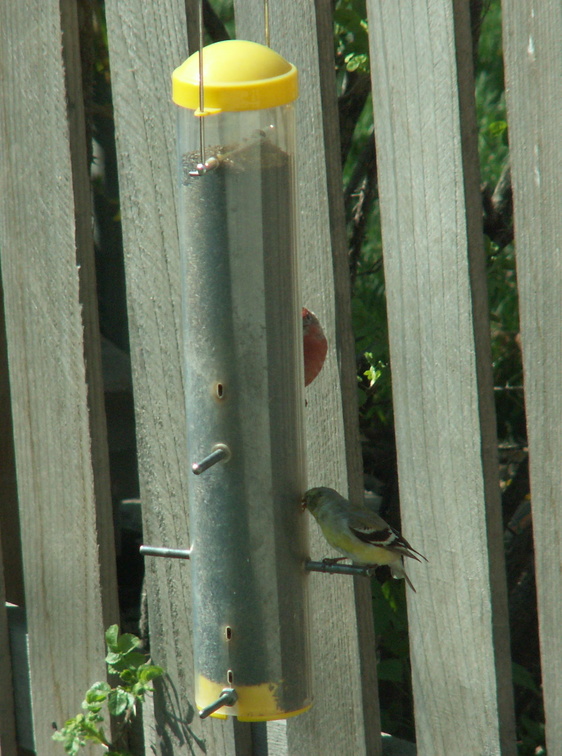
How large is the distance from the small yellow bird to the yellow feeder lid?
0.78 meters

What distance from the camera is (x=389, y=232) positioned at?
1.96 meters

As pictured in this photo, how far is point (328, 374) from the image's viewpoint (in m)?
2.12

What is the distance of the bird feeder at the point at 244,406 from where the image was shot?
1880 mm

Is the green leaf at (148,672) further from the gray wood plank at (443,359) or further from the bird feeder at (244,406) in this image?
the gray wood plank at (443,359)

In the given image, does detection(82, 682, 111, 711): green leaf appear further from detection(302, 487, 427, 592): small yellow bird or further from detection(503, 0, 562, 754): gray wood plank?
detection(503, 0, 562, 754): gray wood plank

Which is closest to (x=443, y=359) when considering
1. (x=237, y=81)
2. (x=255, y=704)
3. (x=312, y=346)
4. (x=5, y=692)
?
(x=312, y=346)

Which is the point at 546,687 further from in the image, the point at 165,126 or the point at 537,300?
the point at 165,126

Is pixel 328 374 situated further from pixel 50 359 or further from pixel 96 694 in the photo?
pixel 96 694

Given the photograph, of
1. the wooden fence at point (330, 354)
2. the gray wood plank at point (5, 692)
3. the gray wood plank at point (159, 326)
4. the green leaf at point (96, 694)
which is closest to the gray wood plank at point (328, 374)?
the wooden fence at point (330, 354)

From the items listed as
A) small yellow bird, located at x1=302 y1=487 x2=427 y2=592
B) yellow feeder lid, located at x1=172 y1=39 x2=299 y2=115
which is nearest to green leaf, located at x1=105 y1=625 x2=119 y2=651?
small yellow bird, located at x1=302 y1=487 x2=427 y2=592

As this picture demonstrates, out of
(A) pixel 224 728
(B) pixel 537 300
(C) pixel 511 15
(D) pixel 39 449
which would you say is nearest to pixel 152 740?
(A) pixel 224 728

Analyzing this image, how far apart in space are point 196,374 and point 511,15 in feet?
3.07

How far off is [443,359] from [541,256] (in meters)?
0.29

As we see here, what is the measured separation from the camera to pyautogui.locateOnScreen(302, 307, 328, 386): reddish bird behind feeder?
200cm
